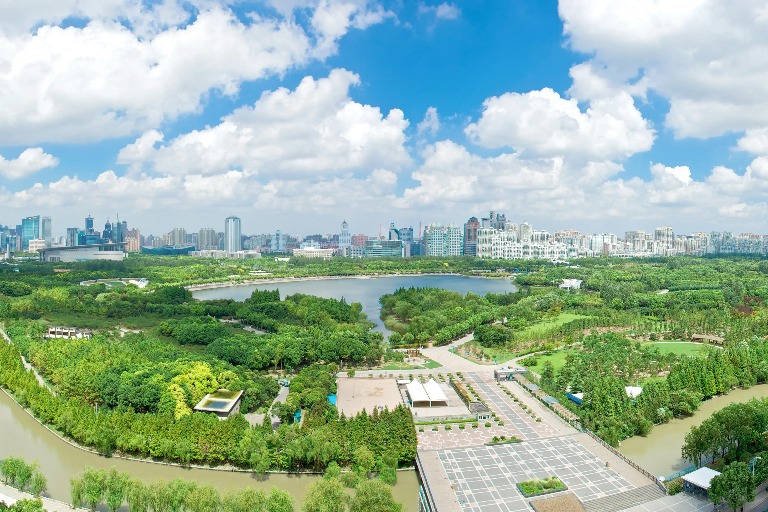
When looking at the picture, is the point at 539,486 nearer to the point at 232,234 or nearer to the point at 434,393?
the point at 434,393

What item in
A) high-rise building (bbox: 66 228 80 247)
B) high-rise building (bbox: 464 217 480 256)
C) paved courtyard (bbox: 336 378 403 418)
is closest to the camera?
paved courtyard (bbox: 336 378 403 418)

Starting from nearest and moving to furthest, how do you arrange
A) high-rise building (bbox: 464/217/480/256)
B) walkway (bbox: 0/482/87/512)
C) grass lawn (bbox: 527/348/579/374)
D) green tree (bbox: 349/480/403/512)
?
green tree (bbox: 349/480/403/512) → walkway (bbox: 0/482/87/512) → grass lawn (bbox: 527/348/579/374) → high-rise building (bbox: 464/217/480/256)

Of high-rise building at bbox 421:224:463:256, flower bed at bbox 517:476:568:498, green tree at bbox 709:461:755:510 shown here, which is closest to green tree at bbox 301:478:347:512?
flower bed at bbox 517:476:568:498

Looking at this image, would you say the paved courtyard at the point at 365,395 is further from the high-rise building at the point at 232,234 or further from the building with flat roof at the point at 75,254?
the high-rise building at the point at 232,234

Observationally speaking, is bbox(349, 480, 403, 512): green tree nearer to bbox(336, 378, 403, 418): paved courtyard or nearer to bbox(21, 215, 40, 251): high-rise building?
bbox(336, 378, 403, 418): paved courtyard

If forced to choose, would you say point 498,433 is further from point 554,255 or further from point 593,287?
point 554,255

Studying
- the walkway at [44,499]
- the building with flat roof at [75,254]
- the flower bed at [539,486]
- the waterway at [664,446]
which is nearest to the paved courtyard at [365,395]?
the flower bed at [539,486]
